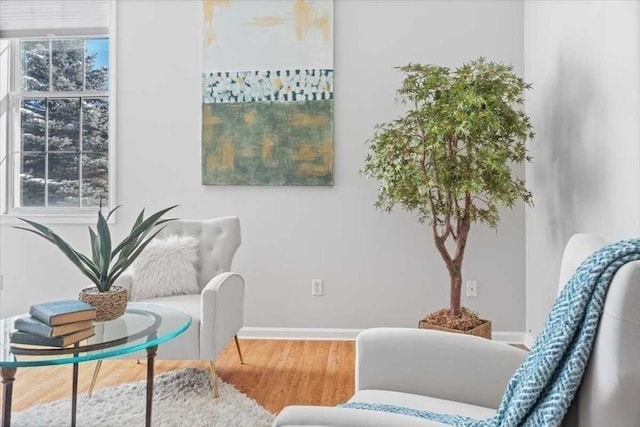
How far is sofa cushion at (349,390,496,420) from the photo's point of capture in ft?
4.14

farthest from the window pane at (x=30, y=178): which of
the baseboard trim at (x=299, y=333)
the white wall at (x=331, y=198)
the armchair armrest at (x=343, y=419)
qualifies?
the armchair armrest at (x=343, y=419)

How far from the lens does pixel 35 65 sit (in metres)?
3.65

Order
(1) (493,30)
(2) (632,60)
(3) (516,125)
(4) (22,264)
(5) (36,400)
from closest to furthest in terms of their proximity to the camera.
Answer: (2) (632,60)
(5) (36,400)
(3) (516,125)
(1) (493,30)
(4) (22,264)

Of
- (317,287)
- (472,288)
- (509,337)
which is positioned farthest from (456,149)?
(509,337)

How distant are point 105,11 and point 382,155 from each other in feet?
8.09

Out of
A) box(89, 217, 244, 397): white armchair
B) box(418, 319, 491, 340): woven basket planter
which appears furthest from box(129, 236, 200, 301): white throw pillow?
box(418, 319, 491, 340): woven basket planter

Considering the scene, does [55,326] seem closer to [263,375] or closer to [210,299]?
[210,299]

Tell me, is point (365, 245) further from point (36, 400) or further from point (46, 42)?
point (46, 42)

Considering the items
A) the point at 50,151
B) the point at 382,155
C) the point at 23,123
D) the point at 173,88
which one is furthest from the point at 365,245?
the point at 23,123

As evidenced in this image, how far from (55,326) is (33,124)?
8.99 feet

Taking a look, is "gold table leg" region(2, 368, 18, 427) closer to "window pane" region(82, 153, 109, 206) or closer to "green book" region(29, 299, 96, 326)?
"green book" region(29, 299, 96, 326)

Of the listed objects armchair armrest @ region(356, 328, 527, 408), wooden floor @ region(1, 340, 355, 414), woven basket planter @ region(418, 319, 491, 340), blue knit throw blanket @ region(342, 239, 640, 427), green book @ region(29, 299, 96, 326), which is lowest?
wooden floor @ region(1, 340, 355, 414)

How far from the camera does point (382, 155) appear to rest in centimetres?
258

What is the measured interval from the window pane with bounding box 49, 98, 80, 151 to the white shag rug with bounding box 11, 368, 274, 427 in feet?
6.85
